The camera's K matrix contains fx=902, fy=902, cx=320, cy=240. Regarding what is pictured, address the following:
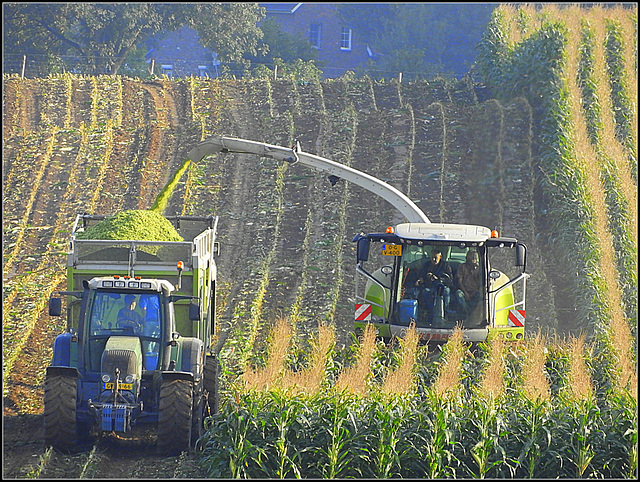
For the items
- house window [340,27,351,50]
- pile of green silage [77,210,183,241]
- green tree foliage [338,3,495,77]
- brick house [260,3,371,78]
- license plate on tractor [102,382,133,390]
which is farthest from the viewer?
house window [340,27,351,50]

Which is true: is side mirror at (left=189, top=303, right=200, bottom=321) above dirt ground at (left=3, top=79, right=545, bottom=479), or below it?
below

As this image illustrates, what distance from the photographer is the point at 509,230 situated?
24.2 meters

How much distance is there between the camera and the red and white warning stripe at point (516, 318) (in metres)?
14.7

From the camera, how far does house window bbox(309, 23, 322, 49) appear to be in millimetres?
68750

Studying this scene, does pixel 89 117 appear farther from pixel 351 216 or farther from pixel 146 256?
pixel 146 256

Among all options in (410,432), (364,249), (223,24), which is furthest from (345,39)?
(410,432)

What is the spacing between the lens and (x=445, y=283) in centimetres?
1445


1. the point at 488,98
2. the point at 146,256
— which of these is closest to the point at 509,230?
the point at 488,98

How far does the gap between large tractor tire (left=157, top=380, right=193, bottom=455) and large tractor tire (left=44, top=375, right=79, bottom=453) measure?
106 cm

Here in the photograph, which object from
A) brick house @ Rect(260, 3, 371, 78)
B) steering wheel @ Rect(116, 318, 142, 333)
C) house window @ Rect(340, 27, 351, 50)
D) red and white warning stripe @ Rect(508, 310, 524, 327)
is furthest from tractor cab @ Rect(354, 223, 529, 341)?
house window @ Rect(340, 27, 351, 50)

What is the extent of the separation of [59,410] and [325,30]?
6064 cm

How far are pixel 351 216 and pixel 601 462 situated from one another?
581 inches

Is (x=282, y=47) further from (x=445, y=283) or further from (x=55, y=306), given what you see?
(x=55, y=306)

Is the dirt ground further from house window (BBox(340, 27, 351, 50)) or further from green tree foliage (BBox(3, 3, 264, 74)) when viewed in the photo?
house window (BBox(340, 27, 351, 50))
